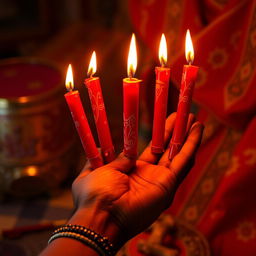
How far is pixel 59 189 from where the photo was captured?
4.08 feet

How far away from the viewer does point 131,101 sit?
527 mm

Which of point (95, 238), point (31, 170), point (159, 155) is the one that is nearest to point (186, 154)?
point (159, 155)

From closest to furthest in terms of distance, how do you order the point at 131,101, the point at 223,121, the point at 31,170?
the point at 131,101
the point at 223,121
the point at 31,170

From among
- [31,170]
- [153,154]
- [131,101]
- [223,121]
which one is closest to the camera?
[131,101]

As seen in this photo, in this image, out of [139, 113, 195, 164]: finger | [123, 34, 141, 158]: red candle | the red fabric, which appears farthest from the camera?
the red fabric

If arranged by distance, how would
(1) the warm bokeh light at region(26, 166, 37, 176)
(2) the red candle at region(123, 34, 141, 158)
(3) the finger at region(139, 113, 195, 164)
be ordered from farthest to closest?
1. (1) the warm bokeh light at region(26, 166, 37, 176)
2. (3) the finger at region(139, 113, 195, 164)
3. (2) the red candle at region(123, 34, 141, 158)

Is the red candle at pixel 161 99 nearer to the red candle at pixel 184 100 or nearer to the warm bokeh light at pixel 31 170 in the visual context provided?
the red candle at pixel 184 100

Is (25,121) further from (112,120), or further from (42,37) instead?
(42,37)

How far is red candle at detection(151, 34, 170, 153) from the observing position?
0.53 meters

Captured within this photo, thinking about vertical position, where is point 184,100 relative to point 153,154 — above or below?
above

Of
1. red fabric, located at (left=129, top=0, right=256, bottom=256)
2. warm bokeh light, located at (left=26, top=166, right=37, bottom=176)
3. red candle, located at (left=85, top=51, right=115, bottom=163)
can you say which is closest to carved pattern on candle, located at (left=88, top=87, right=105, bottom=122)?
red candle, located at (left=85, top=51, right=115, bottom=163)

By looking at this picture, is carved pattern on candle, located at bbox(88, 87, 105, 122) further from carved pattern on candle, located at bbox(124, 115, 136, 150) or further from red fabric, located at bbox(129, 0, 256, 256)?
red fabric, located at bbox(129, 0, 256, 256)

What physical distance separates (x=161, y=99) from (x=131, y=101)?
0.05 meters

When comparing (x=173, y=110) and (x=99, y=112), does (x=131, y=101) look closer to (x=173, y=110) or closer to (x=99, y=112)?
(x=99, y=112)
